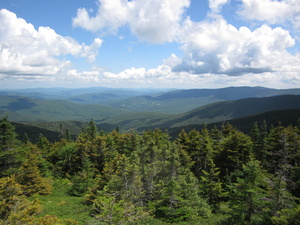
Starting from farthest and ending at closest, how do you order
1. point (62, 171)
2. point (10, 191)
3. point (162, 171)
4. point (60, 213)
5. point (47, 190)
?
point (62, 171) → point (47, 190) → point (162, 171) → point (60, 213) → point (10, 191)

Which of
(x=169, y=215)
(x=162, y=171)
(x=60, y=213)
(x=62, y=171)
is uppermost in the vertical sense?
(x=162, y=171)

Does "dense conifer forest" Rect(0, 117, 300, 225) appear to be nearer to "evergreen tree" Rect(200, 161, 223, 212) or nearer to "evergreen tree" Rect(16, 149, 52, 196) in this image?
"evergreen tree" Rect(200, 161, 223, 212)

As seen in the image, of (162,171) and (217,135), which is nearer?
(162,171)

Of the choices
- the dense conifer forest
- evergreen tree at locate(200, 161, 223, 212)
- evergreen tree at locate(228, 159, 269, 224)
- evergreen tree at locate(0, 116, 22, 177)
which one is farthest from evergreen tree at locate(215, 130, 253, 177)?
evergreen tree at locate(0, 116, 22, 177)

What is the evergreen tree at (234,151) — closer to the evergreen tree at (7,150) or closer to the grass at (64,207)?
the grass at (64,207)

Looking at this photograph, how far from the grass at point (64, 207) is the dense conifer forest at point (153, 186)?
0.13 meters

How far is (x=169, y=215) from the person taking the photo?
23.1 metres

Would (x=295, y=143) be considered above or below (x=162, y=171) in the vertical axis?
above

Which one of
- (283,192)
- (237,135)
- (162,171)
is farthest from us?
(237,135)

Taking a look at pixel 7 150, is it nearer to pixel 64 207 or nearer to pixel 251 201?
pixel 64 207

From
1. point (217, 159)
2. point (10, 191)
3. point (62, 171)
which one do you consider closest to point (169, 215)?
point (10, 191)

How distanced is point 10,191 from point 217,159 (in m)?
38.4

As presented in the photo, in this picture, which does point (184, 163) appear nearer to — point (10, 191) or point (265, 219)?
point (265, 219)

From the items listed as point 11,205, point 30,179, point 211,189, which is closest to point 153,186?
point 211,189
